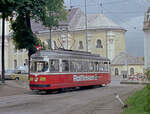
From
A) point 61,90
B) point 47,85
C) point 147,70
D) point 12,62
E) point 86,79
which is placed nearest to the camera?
point 147,70

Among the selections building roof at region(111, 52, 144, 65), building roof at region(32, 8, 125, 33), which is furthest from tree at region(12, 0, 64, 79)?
building roof at region(111, 52, 144, 65)

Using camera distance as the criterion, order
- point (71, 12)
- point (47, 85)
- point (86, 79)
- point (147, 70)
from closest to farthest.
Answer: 1. point (147, 70)
2. point (47, 85)
3. point (86, 79)
4. point (71, 12)

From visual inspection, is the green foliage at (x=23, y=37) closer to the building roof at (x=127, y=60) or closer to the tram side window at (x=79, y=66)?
the tram side window at (x=79, y=66)

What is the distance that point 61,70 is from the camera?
2188cm

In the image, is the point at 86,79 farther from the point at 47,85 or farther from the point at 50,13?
the point at 50,13

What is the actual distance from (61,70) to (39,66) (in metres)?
1.73

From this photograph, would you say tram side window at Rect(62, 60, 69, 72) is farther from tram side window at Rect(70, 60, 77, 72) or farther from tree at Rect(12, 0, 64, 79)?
tree at Rect(12, 0, 64, 79)

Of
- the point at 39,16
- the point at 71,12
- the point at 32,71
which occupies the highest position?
the point at 71,12

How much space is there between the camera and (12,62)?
80812 millimetres

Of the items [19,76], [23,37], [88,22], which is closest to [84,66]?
[23,37]

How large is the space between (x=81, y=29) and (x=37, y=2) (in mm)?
44226

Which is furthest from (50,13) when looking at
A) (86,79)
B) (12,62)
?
(12,62)

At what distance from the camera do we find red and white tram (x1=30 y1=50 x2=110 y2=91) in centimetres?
2078

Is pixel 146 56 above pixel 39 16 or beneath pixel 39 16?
beneath
